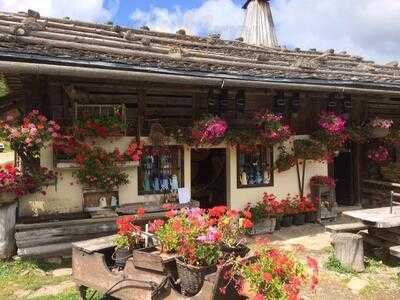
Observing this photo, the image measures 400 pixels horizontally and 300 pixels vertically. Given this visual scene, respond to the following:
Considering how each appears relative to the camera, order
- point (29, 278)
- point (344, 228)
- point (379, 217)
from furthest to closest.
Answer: point (344, 228) < point (379, 217) < point (29, 278)

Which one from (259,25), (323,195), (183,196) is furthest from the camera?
(259,25)

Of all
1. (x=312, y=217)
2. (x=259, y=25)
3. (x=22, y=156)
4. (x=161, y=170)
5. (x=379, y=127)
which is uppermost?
(x=259, y=25)

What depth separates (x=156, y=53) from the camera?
9.82 metres

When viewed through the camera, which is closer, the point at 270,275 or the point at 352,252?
the point at 270,275

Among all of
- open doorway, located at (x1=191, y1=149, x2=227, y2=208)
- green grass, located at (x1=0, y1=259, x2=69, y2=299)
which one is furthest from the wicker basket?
open doorway, located at (x1=191, y1=149, x2=227, y2=208)

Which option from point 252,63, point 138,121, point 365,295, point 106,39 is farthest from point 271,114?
point 365,295

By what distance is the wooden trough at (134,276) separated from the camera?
473 centimetres

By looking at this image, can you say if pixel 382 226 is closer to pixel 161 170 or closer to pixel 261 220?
pixel 261 220

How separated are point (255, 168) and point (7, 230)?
233 inches

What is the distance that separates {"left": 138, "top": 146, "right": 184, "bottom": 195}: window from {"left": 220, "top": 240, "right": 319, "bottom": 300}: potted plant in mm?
5165

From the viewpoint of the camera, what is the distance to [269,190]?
11109 mm

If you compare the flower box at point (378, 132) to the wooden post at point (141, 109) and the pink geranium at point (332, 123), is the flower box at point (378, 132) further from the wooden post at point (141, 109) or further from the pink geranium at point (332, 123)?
the wooden post at point (141, 109)

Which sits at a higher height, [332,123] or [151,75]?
[151,75]

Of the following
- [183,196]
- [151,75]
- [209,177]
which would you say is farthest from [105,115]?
[209,177]
